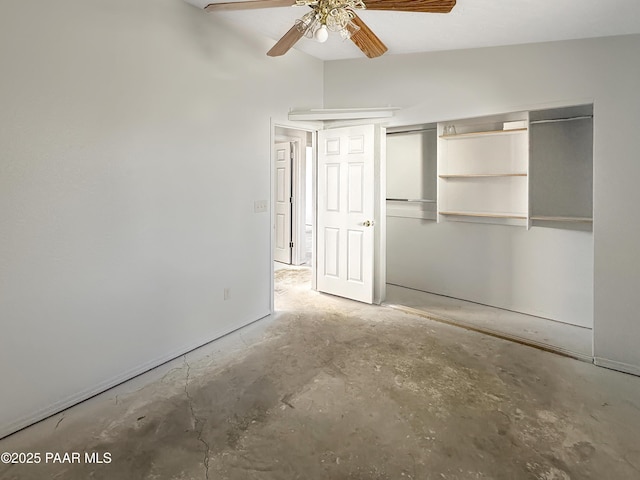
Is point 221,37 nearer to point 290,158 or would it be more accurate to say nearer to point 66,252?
point 66,252

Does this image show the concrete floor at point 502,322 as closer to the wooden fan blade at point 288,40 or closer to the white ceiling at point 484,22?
the white ceiling at point 484,22

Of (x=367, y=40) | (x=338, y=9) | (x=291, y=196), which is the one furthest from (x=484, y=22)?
(x=291, y=196)

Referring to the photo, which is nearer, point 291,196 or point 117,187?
→ point 117,187

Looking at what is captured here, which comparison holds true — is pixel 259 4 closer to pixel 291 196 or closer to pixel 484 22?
pixel 484 22

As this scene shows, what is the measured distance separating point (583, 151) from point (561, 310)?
157 cm

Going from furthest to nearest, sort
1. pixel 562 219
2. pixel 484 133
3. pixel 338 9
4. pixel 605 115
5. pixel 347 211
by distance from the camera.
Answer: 1. pixel 347 211
2. pixel 484 133
3. pixel 562 219
4. pixel 605 115
5. pixel 338 9

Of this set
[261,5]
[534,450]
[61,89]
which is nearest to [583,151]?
[534,450]

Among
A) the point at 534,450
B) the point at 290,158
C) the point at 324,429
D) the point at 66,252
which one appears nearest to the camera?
the point at 534,450

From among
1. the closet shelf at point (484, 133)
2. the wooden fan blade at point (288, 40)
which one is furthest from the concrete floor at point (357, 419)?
the wooden fan blade at point (288, 40)

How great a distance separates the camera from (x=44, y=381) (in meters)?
2.32

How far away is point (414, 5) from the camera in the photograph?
2131 mm

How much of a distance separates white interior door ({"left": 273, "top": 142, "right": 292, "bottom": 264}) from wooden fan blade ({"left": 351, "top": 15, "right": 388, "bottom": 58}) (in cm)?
379

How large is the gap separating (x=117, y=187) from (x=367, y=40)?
6.39 ft

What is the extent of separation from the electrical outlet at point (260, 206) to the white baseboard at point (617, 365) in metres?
3.10
